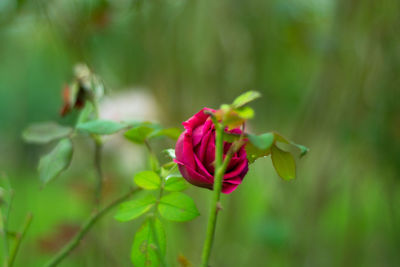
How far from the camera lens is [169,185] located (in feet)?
0.99

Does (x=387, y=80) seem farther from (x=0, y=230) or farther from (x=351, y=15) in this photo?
(x=0, y=230)

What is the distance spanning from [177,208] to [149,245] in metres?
0.03

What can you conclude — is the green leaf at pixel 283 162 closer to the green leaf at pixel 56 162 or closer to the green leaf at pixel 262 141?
the green leaf at pixel 262 141

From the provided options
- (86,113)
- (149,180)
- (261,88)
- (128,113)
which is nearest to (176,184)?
(149,180)

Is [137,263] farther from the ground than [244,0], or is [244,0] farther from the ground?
[244,0]

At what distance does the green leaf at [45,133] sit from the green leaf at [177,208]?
123mm

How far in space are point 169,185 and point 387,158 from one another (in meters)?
0.89

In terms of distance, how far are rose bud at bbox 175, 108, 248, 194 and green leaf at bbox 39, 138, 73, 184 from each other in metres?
0.11

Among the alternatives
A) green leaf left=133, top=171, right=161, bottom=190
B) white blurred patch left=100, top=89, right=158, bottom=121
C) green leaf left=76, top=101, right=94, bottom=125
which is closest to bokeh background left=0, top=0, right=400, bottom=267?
white blurred patch left=100, top=89, right=158, bottom=121

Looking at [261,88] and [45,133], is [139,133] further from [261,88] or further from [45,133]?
[261,88]

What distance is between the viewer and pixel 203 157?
0.88ft

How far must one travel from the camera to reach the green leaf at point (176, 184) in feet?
0.99

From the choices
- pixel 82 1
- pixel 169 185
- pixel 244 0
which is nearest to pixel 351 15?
pixel 244 0

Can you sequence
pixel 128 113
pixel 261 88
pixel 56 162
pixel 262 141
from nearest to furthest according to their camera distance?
pixel 262 141
pixel 56 162
pixel 128 113
pixel 261 88
